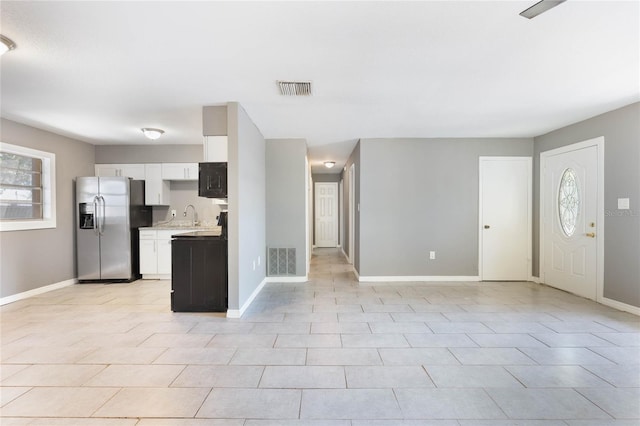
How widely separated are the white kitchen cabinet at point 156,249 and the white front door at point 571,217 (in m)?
6.04

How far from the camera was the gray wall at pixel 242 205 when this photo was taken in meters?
3.55

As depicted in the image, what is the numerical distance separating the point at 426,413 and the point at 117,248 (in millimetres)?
5449

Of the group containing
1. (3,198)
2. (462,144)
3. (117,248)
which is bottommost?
(117,248)

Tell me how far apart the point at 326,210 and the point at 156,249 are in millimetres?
5564

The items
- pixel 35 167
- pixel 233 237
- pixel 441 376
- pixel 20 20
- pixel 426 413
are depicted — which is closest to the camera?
pixel 426 413

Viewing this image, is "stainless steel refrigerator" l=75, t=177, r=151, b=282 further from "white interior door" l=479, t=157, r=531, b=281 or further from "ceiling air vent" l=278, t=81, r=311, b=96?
"white interior door" l=479, t=157, r=531, b=281

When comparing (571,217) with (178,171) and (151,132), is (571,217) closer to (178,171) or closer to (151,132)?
(151,132)

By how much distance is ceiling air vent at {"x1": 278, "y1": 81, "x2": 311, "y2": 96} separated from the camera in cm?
300

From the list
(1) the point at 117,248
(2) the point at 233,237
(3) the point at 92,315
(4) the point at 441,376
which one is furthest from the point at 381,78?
(1) the point at 117,248


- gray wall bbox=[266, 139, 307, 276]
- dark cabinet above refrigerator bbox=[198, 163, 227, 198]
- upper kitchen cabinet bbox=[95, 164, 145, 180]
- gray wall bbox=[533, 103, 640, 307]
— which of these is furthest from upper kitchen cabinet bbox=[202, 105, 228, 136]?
gray wall bbox=[533, 103, 640, 307]

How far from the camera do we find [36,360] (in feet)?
8.31

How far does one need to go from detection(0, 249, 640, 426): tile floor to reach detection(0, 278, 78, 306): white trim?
0.77 feet

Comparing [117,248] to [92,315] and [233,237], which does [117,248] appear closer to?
[92,315]

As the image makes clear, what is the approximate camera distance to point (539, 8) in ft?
6.21
